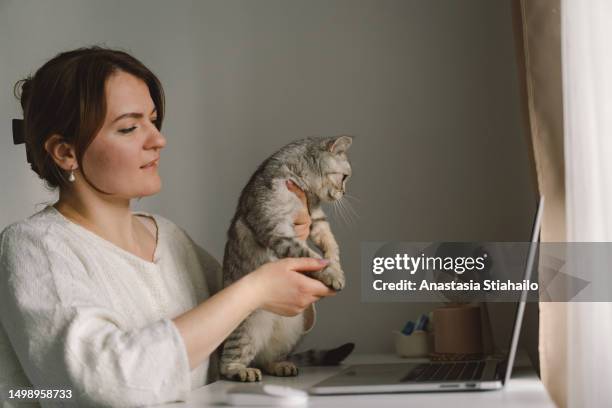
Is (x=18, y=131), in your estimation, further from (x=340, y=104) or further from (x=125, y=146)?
(x=340, y=104)

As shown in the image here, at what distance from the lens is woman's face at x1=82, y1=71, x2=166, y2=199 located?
4.57 ft

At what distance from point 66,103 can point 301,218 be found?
0.49 metres

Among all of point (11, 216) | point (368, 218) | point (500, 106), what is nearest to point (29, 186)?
point (11, 216)

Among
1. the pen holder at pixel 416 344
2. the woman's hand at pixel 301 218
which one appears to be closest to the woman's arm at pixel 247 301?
the woman's hand at pixel 301 218

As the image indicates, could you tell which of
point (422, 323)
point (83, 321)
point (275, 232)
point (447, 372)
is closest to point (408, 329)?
point (422, 323)

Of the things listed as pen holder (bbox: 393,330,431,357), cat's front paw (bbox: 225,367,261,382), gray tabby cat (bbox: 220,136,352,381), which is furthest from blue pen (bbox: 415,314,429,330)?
cat's front paw (bbox: 225,367,261,382)

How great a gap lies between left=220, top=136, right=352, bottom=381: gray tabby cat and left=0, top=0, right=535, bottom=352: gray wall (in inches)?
19.6

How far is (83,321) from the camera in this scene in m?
1.17

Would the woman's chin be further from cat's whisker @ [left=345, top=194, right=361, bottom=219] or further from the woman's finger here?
cat's whisker @ [left=345, top=194, right=361, bottom=219]

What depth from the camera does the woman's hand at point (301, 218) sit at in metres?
1.49

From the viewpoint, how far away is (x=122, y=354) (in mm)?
1146

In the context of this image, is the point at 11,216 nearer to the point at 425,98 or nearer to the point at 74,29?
the point at 74,29

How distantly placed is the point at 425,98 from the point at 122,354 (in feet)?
3.86
